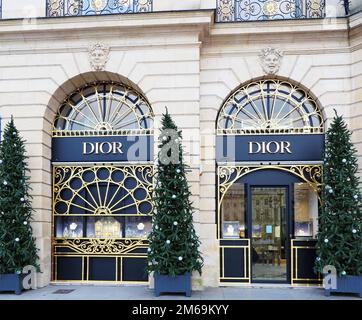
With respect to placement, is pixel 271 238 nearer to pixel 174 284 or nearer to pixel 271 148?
pixel 271 148

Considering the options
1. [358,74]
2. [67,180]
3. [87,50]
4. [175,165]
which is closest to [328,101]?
→ [358,74]

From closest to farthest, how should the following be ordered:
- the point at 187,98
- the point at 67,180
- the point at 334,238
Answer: the point at 334,238 < the point at 187,98 < the point at 67,180

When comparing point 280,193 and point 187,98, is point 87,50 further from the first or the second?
point 280,193

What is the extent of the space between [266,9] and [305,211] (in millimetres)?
5040

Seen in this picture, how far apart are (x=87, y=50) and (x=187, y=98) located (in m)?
2.70

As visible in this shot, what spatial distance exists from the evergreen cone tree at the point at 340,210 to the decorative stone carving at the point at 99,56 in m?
5.44

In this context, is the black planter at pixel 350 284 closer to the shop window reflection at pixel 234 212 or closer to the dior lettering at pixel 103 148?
the shop window reflection at pixel 234 212

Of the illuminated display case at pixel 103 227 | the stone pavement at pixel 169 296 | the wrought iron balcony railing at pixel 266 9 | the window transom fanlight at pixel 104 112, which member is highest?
the wrought iron balcony railing at pixel 266 9

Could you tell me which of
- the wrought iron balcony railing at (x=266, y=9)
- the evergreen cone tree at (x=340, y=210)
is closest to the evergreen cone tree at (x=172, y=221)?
the evergreen cone tree at (x=340, y=210)

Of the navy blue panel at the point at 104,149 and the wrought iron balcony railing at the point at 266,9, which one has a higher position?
the wrought iron balcony railing at the point at 266,9

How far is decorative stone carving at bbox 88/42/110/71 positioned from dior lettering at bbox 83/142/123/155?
5.93ft

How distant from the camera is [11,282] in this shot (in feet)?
33.3

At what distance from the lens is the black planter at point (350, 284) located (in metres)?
9.70

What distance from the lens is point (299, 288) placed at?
35.9 feet
